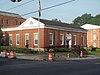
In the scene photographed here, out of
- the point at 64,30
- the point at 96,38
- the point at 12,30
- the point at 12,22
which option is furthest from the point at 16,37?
the point at 96,38

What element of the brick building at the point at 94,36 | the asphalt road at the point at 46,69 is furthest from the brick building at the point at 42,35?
the brick building at the point at 94,36

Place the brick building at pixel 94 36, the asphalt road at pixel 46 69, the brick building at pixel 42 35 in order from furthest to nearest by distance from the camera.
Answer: the brick building at pixel 94 36 < the brick building at pixel 42 35 < the asphalt road at pixel 46 69

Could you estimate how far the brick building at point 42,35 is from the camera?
52.9m

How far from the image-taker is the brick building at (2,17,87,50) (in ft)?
173

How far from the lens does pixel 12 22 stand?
89.1 m

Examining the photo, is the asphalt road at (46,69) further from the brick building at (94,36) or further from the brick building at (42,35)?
the brick building at (94,36)

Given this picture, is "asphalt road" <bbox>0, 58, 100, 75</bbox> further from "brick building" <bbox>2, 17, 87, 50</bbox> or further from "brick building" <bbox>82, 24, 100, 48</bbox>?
"brick building" <bbox>82, 24, 100, 48</bbox>

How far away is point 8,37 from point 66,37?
13.5m

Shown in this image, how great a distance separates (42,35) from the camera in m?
52.7

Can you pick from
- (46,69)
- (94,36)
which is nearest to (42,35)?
(46,69)

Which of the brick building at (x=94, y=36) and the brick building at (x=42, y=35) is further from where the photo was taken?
the brick building at (x=94, y=36)

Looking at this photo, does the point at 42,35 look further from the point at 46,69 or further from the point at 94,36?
the point at 94,36

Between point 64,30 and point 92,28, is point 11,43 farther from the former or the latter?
point 92,28

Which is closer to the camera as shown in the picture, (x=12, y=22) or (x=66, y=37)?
(x=66, y=37)
